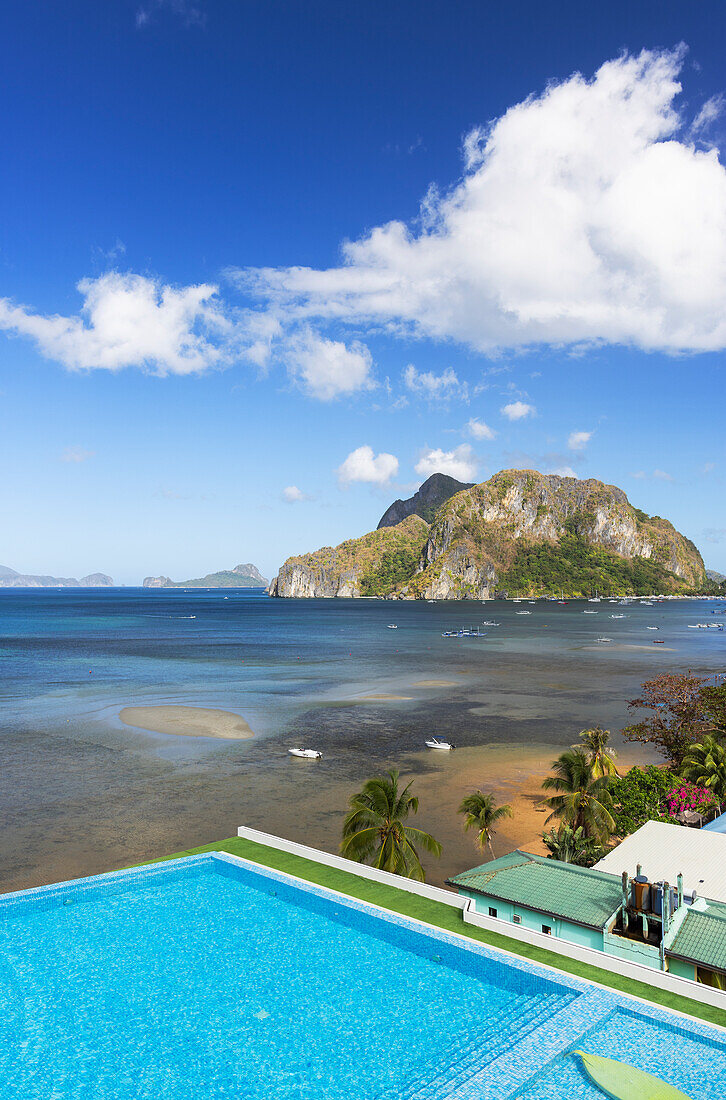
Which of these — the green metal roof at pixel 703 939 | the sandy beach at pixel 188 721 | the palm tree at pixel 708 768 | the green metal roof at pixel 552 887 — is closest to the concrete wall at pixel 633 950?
the green metal roof at pixel 552 887

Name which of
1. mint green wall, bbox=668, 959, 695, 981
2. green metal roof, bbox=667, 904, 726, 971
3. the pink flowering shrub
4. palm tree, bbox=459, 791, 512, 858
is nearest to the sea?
palm tree, bbox=459, 791, 512, 858

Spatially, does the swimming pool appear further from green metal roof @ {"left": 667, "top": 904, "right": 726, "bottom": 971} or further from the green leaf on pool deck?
green metal roof @ {"left": 667, "top": 904, "right": 726, "bottom": 971}

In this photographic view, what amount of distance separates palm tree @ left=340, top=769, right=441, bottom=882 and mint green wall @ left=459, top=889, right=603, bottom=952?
513 centimetres

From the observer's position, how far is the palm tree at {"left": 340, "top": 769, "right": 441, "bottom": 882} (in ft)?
84.7

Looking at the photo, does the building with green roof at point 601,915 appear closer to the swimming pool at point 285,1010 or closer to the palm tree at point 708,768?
the swimming pool at point 285,1010

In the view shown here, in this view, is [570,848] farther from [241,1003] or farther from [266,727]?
[266,727]

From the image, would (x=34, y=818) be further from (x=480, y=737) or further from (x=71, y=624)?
(x=71, y=624)

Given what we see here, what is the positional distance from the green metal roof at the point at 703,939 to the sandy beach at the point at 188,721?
43.0m

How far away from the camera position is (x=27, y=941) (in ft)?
58.4

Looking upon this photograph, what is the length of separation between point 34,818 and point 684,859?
108 feet

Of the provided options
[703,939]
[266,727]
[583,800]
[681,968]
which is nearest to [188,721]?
[266,727]

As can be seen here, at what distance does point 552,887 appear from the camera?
66.0 ft

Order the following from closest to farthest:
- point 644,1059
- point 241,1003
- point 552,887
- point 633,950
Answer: point 644,1059 < point 241,1003 < point 633,950 < point 552,887

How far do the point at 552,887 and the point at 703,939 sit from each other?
14.1ft
